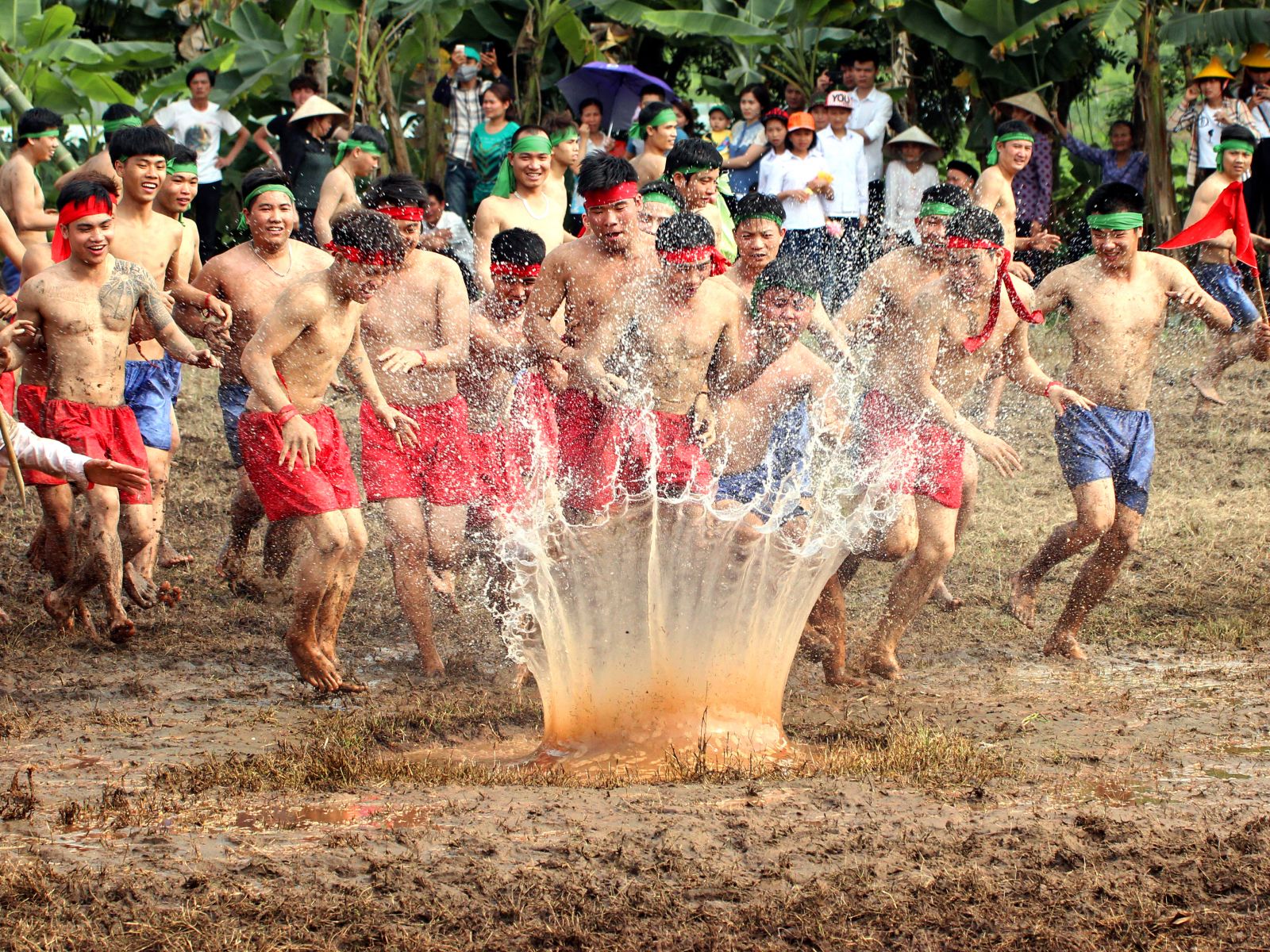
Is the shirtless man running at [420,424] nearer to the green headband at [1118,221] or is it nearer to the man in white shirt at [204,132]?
the green headband at [1118,221]

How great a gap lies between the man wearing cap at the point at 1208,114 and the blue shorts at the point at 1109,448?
18.4 feet

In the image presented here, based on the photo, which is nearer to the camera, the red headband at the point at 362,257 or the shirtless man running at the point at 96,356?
the red headband at the point at 362,257

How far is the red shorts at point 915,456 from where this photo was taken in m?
6.88

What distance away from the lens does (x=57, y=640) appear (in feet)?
23.2

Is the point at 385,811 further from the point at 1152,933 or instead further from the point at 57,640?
the point at 57,640

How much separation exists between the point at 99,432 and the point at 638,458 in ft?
7.85

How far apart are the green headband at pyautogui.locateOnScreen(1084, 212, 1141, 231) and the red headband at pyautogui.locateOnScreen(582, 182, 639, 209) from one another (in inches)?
86.2

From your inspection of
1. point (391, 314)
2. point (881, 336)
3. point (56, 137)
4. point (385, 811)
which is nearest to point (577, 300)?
point (391, 314)

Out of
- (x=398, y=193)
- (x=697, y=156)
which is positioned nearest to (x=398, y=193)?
(x=398, y=193)

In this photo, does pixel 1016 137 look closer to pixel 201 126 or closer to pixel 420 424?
pixel 420 424

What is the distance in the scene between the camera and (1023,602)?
7785 millimetres

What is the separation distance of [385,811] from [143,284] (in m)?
3.26

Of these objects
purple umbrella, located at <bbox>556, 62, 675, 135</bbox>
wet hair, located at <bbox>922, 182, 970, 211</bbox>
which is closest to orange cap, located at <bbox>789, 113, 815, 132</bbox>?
purple umbrella, located at <bbox>556, 62, 675, 135</bbox>

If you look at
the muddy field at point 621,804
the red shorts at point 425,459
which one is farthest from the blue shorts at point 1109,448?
the red shorts at point 425,459
